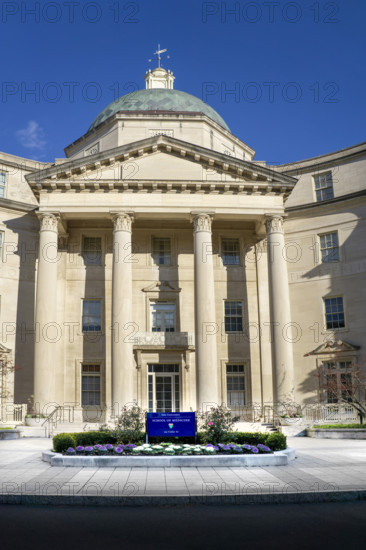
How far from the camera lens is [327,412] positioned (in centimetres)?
3372

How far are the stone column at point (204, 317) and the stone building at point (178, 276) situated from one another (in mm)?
68

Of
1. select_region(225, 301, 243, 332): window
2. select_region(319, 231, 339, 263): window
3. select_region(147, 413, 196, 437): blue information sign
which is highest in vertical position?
select_region(319, 231, 339, 263): window

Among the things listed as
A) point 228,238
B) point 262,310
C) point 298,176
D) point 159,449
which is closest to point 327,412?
point 262,310

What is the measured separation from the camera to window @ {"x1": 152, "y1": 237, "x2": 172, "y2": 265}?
38531mm

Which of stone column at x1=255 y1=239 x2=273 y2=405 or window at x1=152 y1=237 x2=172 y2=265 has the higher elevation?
window at x1=152 y1=237 x2=172 y2=265

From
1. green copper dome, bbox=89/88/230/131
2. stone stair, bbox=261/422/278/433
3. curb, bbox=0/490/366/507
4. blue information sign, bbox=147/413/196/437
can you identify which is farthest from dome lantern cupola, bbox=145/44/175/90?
curb, bbox=0/490/366/507

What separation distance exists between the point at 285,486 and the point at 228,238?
27778 mm

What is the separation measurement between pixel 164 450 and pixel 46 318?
58.1 ft

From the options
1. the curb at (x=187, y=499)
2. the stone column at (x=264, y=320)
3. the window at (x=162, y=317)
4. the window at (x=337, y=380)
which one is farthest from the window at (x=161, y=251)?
the curb at (x=187, y=499)

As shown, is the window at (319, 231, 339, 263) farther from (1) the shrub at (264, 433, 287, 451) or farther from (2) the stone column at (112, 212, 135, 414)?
(1) the shrub at (264, 433, 287, 451)

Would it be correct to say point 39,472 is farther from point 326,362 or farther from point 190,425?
point 326,362

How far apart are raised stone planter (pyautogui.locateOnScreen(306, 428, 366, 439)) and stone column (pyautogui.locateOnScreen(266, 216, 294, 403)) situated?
349cm

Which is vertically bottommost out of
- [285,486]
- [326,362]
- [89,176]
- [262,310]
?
[285,486]

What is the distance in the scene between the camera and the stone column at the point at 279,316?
32812 mm
